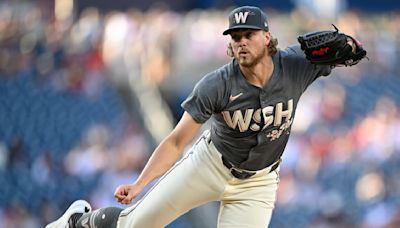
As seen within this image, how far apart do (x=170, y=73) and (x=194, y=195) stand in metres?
5.12

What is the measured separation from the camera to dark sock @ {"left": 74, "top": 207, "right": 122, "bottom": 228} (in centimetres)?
479

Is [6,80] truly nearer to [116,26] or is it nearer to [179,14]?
[116,26]

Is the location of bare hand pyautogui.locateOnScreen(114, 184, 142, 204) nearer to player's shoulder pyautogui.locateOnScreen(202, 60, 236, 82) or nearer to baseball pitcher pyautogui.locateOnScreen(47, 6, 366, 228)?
baseball pitcher pyautogui.locateOnScreen(47, 6, 366, 228)

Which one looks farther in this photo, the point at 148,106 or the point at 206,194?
the point at 148,106

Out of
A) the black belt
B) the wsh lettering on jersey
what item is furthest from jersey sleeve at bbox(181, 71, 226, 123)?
the black belt

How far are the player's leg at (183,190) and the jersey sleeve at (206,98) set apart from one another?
0.36 meters

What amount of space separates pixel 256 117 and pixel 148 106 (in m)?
5.15

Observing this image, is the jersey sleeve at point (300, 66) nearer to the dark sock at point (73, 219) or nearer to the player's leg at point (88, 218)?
the player's leg at point (88, 218)

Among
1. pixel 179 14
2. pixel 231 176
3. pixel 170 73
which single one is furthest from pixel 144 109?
pixel 231 176

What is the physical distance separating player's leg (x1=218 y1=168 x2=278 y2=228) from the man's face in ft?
2.19

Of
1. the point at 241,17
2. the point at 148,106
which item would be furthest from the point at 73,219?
the point at 148,106

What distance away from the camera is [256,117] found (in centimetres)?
446

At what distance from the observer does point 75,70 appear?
385 inches

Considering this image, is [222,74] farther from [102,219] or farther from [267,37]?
[102,219]
